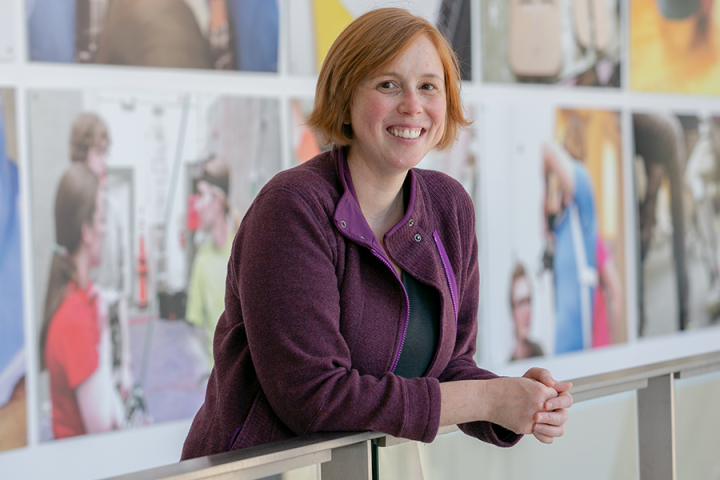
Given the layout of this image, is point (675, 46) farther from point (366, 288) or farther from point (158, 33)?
point (366, 288)

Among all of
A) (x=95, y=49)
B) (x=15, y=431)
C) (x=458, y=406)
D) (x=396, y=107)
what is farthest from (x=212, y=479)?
(x=95, y=49)

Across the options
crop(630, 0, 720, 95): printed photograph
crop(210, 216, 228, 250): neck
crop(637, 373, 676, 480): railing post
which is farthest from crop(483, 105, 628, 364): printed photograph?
crop(637, 373, 676, 480): railing post

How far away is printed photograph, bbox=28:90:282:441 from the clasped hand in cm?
196

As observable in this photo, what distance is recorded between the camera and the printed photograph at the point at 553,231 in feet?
13.2

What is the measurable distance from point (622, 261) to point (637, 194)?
0.47 metres

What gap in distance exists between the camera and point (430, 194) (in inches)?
62.7

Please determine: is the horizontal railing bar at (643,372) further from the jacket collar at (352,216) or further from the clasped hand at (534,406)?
the jacket collar at (352,216)

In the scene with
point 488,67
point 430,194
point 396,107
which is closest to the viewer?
point 396,107

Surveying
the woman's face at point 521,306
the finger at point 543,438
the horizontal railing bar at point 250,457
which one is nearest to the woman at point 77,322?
the horizontal railing bar at point 250,457

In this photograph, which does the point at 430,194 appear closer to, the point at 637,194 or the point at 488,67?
the point at 488,67

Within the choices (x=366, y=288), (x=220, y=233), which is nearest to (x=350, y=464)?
(x=366, y=288)

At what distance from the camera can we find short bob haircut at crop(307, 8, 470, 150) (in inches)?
54.9

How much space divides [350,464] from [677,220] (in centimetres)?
438

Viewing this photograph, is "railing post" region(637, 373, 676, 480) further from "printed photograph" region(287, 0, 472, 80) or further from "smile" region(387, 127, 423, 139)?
"printed photograph" region(287, 0, 472, 80)
